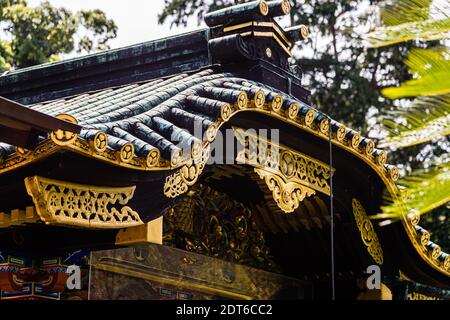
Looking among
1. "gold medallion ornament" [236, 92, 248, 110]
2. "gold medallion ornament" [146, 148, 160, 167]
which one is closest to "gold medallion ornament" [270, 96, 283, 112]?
"gold medallion ornament" [236, 92, 248, 110]

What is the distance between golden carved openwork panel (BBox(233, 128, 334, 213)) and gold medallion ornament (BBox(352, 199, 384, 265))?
0.67m

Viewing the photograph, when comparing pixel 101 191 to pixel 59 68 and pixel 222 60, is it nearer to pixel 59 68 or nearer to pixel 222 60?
pixel 222 60

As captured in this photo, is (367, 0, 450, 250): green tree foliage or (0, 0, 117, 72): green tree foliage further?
(0, 0, 117, 72): green tree foliage

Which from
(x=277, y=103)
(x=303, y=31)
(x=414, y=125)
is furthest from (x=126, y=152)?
(x=303, y=31)

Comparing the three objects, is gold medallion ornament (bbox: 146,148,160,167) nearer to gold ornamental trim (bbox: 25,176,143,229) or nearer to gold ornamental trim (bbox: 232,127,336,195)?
gold ornamental trim (bbox: 25,176,143,229)

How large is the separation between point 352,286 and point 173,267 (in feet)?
7.20

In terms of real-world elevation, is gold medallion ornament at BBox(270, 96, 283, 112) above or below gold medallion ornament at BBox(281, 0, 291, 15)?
below

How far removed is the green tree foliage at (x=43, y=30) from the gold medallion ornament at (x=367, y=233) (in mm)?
12602

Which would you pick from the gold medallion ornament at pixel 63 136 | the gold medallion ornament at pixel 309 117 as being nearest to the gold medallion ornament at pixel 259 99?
the gold medallion ornament at pixel 309 117

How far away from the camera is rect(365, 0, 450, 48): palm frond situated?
14.9ft

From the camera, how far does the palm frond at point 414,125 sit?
452 centimetres

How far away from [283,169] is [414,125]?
376 centimetres

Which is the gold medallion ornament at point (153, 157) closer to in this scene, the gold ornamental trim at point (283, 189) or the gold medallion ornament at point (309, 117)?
the gold ornamental trim at point (283, 189)

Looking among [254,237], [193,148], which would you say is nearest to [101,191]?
[193,148]
